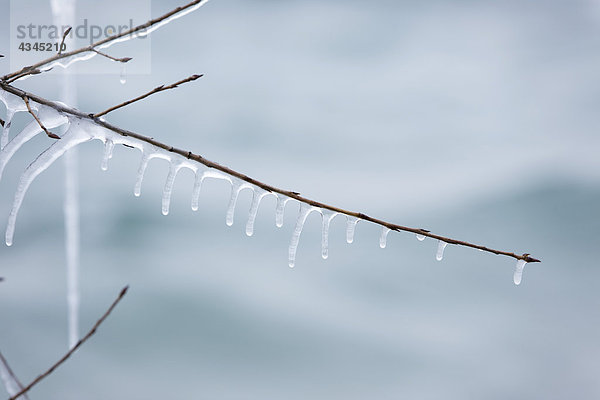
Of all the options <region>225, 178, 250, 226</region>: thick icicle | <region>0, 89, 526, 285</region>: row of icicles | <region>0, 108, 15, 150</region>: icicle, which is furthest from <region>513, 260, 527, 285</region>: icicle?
<region>0, 108, 15, 150</region>: icicle

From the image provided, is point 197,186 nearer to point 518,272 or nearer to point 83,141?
point 83,141

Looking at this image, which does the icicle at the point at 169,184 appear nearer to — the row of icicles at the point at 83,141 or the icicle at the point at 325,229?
the row of icicles at the point at 83,141

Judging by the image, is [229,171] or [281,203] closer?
[229,171]

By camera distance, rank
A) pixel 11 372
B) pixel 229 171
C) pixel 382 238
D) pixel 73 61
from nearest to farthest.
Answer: pixel 11 372 → pixel 229 171 → pixel 73 61 → pixel 382 238

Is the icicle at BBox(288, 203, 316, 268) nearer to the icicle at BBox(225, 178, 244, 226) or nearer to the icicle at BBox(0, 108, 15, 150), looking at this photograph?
the icicle at BBox(225, 178, 244, 226)

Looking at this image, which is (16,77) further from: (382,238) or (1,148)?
(382,238)

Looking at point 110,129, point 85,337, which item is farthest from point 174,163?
point 85,337
